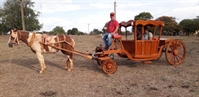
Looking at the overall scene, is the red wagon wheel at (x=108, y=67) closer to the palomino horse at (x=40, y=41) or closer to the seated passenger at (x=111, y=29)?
the seated passenger at (x=111, y=29)

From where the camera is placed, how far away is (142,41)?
304 inches

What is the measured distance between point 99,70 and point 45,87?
2.79 m

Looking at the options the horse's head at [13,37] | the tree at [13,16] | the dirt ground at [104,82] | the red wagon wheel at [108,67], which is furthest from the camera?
the tree at [13,16]

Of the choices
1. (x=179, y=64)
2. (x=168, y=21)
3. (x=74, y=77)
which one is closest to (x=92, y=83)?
(x=74, y=77)

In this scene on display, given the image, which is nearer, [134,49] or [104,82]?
[104,82]

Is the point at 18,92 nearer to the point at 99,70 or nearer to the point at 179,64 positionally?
the point at 99,70

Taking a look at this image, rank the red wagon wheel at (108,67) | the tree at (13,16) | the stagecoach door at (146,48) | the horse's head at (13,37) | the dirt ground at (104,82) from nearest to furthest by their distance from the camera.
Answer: the dirt ground at (104,82) → the red wagon wheel at (108,67) → the horse's head at (13,37) → the stagecoach door at (146,48) → the tree at (13,16)

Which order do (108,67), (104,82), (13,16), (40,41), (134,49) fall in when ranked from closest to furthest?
(104,82) → (108,67) → (40,41) → (134,49) → (13,16)

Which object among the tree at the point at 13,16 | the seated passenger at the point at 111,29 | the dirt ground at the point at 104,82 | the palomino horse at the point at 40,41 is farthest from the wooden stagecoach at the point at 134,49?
the tree at the point at 13,16

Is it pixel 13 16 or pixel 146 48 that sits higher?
pixel 13 16

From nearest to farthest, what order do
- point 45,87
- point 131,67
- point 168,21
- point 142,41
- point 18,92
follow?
point 18,92
point 45,87
point 142,41
point 131,67
point 168,21

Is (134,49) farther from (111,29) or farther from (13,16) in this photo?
(13,16)

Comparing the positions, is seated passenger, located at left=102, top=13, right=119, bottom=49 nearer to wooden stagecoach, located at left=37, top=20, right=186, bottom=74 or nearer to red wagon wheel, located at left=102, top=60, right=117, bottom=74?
wooden stagecoach, located at left=37, top=20, right=186, bottom=74

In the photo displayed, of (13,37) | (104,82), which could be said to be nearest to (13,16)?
(13,37)
